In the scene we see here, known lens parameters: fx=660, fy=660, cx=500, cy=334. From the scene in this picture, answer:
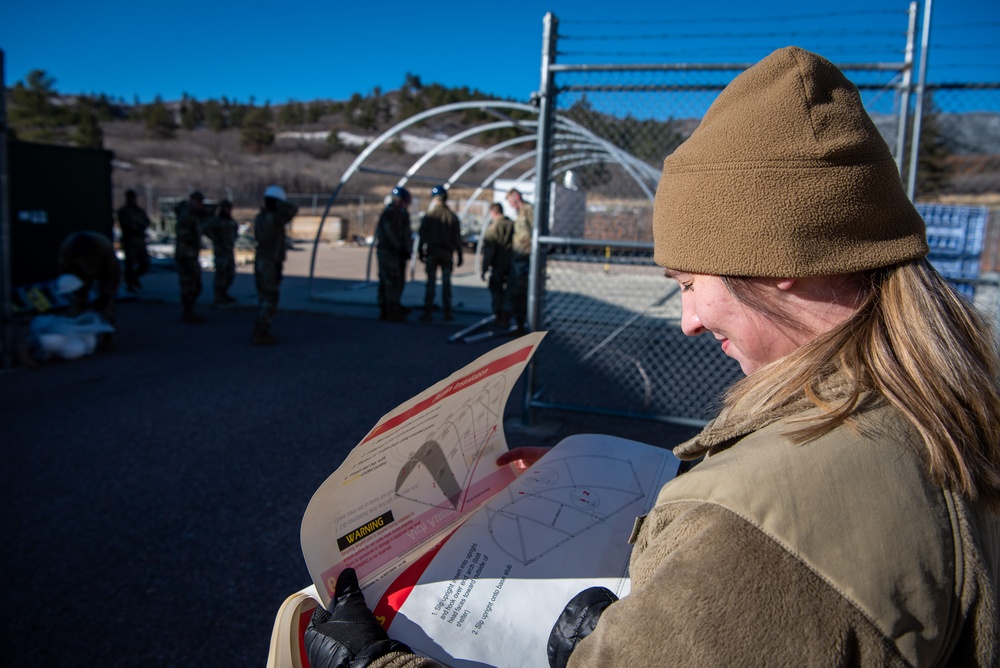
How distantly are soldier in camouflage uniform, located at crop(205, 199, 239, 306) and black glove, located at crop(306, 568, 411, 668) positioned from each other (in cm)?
1036

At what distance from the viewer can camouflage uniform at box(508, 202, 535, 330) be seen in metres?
8.89

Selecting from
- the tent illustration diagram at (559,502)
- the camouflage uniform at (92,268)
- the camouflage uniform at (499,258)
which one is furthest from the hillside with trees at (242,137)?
the tent illustration diagram at (559,502)

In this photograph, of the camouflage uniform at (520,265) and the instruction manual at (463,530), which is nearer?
the instruction manual at (463,530)

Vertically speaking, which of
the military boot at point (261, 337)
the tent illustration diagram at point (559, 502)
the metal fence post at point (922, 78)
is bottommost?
the military boot at point (261, 337)

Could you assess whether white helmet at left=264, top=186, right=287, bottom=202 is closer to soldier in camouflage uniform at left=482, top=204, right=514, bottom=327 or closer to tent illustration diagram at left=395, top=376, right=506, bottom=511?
soldier in camouflage uniform at left=482, top=204, right=514, bottom=327

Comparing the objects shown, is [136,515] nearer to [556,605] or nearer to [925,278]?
[556,605]

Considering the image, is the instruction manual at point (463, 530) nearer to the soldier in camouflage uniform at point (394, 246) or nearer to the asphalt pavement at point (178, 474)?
the asphalt pavement at point (178, 474)

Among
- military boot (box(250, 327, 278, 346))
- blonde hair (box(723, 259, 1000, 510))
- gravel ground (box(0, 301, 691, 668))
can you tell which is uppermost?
blonde hair (box(723, 259, 1000, 510))

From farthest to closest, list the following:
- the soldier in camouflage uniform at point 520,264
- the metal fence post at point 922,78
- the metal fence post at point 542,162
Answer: the soldier in camouflage uniform at point 520,264 → the metal fence post at point 542,162 → the metal fence post at point 922,78

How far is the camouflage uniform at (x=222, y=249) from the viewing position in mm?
10523

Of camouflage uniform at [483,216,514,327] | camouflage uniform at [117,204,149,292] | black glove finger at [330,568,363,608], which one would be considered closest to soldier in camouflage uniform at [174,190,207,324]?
camouflage uniform at [117,204,149,292]

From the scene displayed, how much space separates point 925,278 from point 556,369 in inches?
241

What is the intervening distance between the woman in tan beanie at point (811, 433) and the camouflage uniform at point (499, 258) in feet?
27.9

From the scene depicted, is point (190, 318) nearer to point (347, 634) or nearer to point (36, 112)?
point (347, 634)
